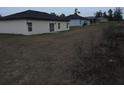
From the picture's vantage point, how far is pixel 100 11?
71.6 meters

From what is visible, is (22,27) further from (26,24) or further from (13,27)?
(13,27)

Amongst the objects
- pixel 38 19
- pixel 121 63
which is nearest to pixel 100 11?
pixel 38 19

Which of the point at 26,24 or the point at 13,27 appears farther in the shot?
the point at 13,27

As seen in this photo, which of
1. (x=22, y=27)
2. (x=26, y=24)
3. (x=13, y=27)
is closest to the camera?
(x=26, y=24)

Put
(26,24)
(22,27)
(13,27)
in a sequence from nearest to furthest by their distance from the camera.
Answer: (26,24)
(22,27)
(13,27)

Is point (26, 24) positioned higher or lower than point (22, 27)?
higher

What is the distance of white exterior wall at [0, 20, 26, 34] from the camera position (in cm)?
1832

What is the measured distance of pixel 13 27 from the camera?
776 inches

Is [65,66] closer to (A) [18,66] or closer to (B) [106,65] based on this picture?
(B) [106,65]

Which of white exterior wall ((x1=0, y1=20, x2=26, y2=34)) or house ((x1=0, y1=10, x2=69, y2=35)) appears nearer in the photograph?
house ((x1=0, y1=10, x2=69, y2=35))

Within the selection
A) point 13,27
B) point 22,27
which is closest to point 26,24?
point 22,27

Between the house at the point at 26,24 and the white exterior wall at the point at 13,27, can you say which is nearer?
the house at the point at 26,24

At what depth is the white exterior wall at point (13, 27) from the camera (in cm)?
1832
